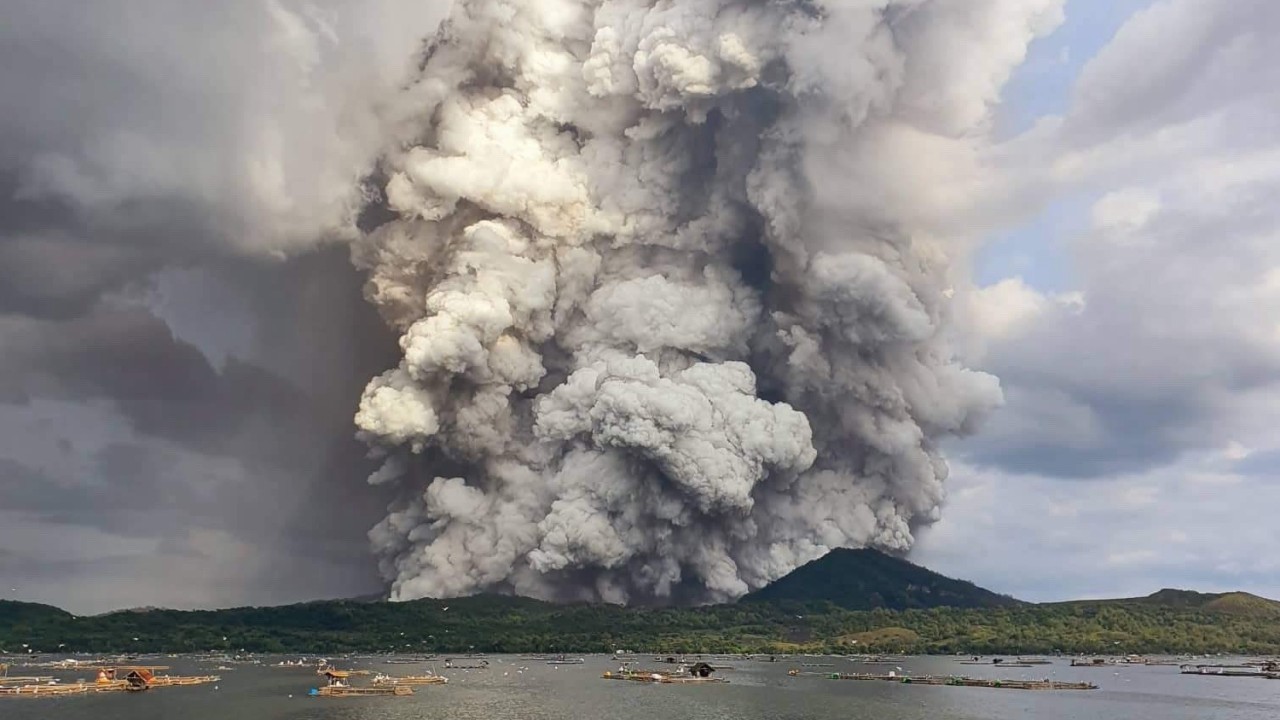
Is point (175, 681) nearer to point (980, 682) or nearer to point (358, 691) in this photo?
point (358, 691)

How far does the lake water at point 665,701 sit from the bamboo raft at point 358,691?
5.03 feet

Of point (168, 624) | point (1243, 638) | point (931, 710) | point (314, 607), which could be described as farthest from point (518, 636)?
point (1243, 638)

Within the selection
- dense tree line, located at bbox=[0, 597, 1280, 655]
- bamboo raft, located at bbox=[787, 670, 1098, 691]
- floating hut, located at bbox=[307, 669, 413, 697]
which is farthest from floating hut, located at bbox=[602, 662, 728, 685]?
dense tree line, located at bbox=[0, 597, 1280, 655]

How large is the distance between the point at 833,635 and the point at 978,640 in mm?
21171

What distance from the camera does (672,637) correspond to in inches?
6447

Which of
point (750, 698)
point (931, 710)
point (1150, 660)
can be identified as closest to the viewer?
point (931, 710)

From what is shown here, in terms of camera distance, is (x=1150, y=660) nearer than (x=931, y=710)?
No

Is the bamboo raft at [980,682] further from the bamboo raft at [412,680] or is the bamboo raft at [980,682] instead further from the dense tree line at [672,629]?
the dense tree line at [672,629]

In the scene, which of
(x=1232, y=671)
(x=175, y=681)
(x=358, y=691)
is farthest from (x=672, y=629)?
(x=358, y=691)

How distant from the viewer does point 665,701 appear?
3356 inches

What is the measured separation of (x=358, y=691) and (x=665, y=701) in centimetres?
2486

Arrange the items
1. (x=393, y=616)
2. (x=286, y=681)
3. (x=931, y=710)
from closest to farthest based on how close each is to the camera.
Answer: (x=931, y=710) → (x=286, y=681) → (x=393, y=616)

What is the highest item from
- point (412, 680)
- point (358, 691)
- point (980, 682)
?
point (412, 680)

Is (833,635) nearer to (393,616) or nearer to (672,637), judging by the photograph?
(672,637)
